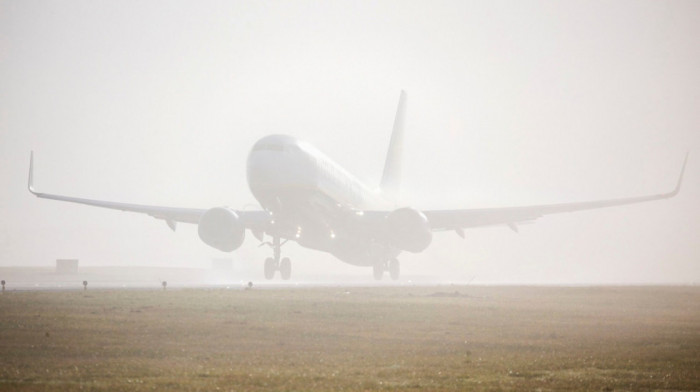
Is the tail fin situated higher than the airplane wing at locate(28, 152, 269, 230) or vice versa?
the tail fin

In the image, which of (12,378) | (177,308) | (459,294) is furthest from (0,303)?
(459,294)

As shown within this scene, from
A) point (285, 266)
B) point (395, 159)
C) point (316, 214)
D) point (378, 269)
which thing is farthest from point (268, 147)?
point (395, 159)

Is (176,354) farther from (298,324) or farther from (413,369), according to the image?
(298,324)

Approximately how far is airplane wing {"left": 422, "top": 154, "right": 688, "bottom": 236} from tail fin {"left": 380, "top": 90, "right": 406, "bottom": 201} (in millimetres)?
17545

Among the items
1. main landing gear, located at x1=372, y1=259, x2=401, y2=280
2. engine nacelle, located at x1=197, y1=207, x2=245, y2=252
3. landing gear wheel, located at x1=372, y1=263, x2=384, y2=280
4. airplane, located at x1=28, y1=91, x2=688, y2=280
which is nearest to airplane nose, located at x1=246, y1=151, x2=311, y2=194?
airplane, located at x1=28, y1=91, x2=688, y2=280

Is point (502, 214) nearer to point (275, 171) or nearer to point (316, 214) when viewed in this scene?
point (316, 214)

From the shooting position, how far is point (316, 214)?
187 feet

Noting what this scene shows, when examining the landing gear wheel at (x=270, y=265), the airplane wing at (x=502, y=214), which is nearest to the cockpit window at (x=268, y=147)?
the landing gear wheel at (x=270, y=265)

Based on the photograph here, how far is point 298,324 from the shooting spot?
3159 cm

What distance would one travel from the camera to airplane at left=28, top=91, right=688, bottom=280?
5456 centimetres

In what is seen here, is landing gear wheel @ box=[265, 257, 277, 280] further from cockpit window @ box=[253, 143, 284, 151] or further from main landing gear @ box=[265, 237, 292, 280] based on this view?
cockpit window @ box=[253, 143, 284, 151]

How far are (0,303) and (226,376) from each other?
2096 centimetres

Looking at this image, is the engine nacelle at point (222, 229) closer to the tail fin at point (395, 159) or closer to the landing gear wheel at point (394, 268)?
the landing gear wheel at point (394, 268)

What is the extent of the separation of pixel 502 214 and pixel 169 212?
2499 centimetres
